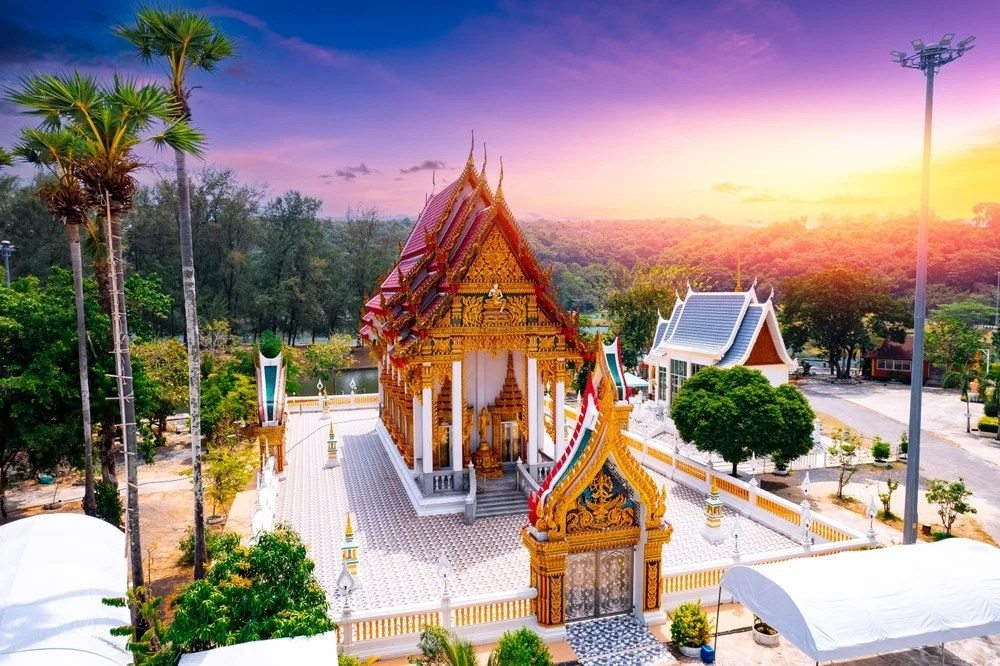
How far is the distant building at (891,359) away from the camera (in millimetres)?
37562

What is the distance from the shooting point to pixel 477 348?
46.3 ft

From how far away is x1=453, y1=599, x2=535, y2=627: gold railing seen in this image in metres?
8.91

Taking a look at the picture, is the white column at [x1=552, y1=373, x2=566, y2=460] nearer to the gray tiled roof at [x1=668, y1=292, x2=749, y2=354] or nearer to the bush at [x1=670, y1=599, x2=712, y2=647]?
the bush at [x1=670, y1=599, x2=712, y2=647]

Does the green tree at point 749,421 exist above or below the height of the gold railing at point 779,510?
above

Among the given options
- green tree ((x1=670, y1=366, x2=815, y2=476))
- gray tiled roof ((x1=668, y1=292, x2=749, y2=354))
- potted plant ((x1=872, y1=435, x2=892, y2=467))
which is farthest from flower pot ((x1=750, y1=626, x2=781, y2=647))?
gray tiled roof ((x1=668, y1=292, x2=749, y2=354))

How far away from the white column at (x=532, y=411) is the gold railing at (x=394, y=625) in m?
6.24

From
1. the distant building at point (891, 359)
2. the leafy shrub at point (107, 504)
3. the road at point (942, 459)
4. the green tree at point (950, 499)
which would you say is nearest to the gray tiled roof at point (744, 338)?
the road at point (942, 459)

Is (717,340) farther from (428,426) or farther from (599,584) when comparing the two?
(599,584)

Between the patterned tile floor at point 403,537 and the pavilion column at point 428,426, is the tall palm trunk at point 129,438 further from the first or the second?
the pavilion column at point 428,426

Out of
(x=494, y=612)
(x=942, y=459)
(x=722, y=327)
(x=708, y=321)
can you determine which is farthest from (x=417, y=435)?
(x=942, y=459)

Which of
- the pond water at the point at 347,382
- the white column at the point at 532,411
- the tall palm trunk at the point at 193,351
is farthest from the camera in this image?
the pond water at the point at 347,382

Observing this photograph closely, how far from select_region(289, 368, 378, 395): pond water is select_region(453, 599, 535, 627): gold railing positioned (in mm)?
27906

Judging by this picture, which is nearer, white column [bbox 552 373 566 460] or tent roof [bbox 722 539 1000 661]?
tent roof [bbox 722 539 1000 661]

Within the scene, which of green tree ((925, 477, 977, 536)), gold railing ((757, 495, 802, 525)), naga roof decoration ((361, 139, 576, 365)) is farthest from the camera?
naga roof decoration ((361, 139, 576, 365))
